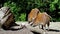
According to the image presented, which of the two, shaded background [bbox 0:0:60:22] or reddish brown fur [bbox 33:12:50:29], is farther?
shaded background [bbox 0:0:60:22]

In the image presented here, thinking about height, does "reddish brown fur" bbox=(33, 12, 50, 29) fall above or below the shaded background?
above

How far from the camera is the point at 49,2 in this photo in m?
5.11

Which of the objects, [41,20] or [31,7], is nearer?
[41,20]

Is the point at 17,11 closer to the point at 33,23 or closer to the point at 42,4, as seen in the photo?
the point at 42,4

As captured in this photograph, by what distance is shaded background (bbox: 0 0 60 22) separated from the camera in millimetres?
5086

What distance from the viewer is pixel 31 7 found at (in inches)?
205

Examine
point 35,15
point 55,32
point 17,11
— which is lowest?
point 17,11

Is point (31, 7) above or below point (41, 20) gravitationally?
below

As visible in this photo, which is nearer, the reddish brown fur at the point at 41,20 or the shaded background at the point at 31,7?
the reddish brown fur at the point at 41,20

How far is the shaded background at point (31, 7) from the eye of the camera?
16.7ft

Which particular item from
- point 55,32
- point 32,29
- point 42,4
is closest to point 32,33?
point 32,29

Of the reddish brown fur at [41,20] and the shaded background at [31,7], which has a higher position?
the reddish brown fur at [41,20]

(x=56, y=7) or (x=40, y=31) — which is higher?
(x=40, y=31)

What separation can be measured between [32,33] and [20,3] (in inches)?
132
